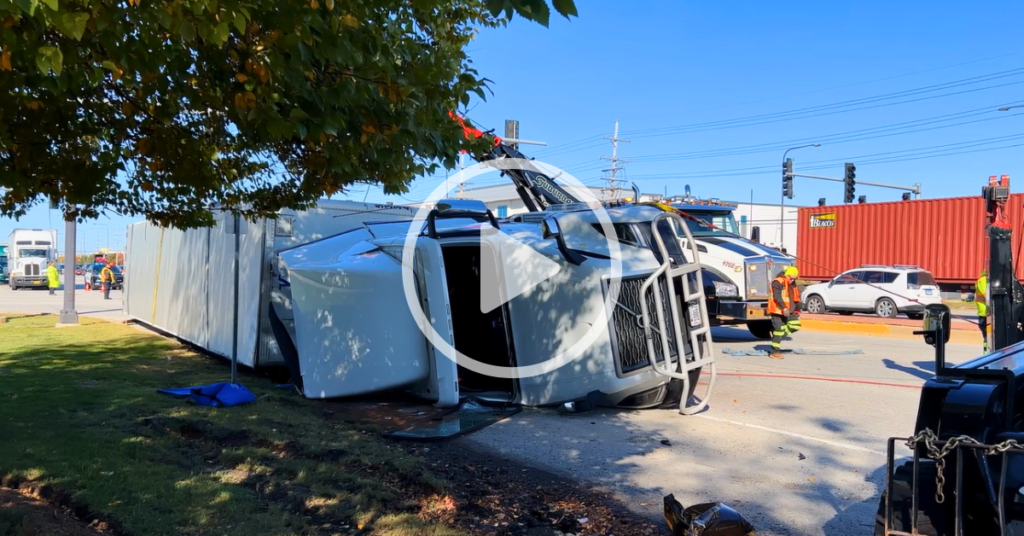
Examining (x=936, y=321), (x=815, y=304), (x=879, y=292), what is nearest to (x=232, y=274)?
(x=936, y=321)

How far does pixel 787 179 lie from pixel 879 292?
23.7ft

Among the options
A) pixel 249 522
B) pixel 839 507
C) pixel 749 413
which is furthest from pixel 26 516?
pixel 749 413

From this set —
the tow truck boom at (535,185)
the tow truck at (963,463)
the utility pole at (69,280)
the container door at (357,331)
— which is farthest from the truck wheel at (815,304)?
the tow truck at (963,463)

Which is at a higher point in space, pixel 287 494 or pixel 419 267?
pixel 419 267

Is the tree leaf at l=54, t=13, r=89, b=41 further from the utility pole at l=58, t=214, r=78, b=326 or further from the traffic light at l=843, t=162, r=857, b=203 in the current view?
the traffic light at l=843, t=162, r=857, b=203

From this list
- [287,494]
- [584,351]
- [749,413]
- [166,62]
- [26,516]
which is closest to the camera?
[166,62]

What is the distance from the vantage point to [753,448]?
6.49m

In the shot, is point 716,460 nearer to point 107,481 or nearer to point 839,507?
point 839,507

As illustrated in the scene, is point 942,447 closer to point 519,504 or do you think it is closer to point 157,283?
point 519,504

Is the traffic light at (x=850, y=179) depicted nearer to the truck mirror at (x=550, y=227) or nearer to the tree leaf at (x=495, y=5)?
the truck mirror at (x=550, y=227)

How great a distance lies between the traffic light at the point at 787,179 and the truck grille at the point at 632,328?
23529mm

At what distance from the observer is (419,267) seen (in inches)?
308

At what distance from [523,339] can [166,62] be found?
185 inches
